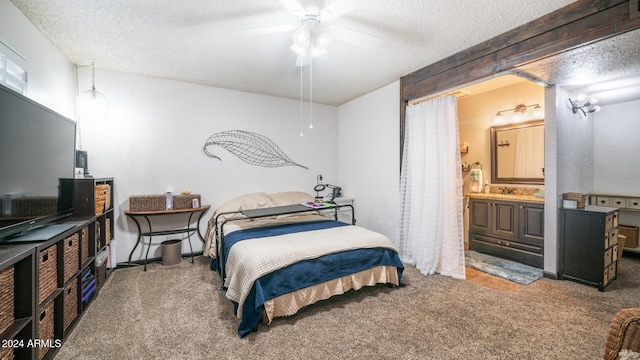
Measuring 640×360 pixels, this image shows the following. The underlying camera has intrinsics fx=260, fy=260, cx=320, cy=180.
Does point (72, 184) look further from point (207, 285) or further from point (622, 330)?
point (622, 330)

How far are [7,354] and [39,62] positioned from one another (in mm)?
2453

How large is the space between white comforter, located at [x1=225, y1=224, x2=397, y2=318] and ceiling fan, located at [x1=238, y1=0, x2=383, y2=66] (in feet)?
5.60

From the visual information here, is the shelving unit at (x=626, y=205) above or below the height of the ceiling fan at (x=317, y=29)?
below

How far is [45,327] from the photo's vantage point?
1.67 m

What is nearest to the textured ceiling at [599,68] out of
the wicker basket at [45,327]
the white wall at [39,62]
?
the wicker basket at [45,327]

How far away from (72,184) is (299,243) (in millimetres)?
2083

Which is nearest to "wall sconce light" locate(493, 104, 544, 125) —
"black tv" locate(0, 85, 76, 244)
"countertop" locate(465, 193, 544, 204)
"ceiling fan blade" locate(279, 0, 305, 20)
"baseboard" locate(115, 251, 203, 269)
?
"countertop" locate(465, 193, 544, 204)

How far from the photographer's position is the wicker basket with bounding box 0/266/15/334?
4.13ft

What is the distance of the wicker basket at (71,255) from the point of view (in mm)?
1883

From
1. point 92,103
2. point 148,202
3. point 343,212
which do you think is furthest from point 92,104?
point 343,212

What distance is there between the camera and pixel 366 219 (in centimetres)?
444

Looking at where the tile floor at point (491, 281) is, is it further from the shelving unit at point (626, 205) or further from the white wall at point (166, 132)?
the white wall at point (166, 132)

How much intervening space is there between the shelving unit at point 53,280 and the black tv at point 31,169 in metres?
0.13

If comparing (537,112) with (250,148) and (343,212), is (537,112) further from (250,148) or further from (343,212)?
(250,148)
